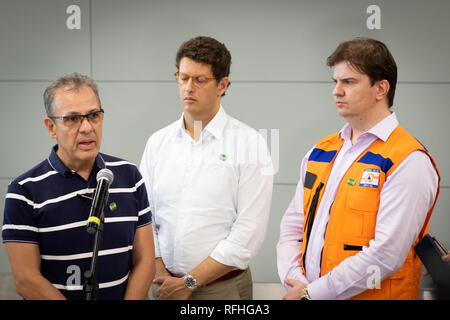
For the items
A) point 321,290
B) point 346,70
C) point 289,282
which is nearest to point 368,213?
point 321,290

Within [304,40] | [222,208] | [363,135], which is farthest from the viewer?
[304,40]

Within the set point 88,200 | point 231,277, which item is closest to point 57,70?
point 88,200

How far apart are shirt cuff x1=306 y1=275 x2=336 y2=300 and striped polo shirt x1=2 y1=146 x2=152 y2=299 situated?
0.74 meters

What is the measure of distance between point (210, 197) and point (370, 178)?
759 mm

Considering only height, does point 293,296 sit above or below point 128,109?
below

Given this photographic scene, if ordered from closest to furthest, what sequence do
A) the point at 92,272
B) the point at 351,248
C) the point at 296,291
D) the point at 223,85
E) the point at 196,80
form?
the point at 92,272 < the point at 351,248 < the point at 296,291 < the point at 196,80 < the point at 223,85

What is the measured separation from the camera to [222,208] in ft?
6.57

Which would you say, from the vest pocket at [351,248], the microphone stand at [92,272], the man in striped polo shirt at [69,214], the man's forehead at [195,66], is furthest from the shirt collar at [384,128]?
the microphone stand at [92,272]

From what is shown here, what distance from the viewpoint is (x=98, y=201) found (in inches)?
49.7

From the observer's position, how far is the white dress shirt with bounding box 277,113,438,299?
1512mm

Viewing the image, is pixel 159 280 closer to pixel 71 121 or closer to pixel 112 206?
pixel 112 206
